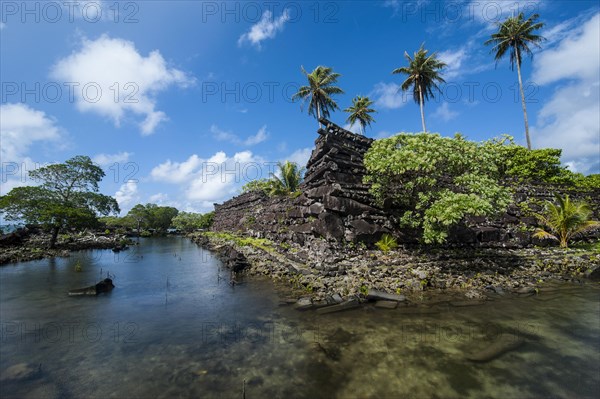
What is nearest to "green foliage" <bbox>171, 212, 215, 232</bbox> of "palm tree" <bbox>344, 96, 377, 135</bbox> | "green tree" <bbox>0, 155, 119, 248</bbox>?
"green tree" <bbox>0, 155, 119, 248</bbox>

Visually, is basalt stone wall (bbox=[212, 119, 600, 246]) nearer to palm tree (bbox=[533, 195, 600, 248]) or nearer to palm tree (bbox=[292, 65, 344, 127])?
palm tree (bbox=[533, 195, 600, 248])

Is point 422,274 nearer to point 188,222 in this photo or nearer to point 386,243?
point 386,243

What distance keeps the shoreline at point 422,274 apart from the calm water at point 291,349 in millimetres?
804

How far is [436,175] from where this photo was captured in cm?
1406

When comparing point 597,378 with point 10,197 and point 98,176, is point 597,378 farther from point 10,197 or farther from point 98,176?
point 98,176

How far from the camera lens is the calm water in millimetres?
5078

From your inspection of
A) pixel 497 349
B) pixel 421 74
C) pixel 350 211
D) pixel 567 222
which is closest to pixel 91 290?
pixel 350 211

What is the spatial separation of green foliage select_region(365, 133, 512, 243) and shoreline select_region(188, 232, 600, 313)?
1685 mm

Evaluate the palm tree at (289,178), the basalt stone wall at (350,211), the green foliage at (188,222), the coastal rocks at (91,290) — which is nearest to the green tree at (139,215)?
the green foliage at (188,222)

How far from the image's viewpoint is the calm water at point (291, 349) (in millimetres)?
5078

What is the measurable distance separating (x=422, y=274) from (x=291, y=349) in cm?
733

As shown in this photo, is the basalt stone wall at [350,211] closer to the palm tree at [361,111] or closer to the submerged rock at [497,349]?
the submerged rock at [497,349]

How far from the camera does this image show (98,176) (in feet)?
123

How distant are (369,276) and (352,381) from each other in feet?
21.1
